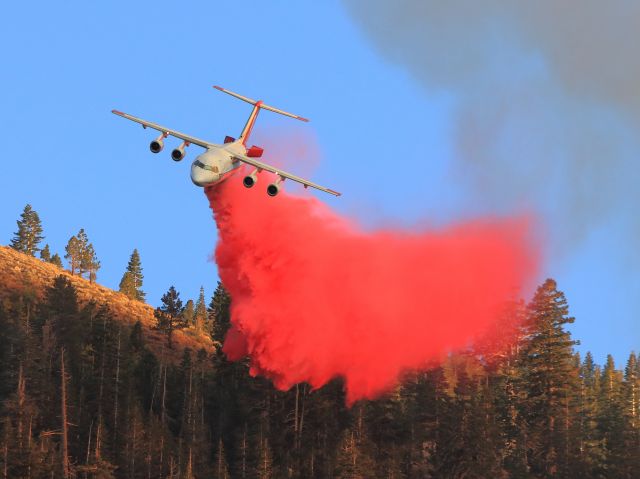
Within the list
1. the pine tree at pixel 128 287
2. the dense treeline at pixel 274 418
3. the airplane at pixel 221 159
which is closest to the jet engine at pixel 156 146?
the airplane at pixel 221 159

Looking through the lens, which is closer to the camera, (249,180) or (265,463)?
(249,180)

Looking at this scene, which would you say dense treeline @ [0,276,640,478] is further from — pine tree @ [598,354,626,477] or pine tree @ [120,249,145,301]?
pine tree @ [120,249,145,301]

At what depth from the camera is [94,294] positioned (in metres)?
146

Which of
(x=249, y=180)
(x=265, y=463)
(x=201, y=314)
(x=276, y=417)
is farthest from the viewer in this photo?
(x=201, y=314)

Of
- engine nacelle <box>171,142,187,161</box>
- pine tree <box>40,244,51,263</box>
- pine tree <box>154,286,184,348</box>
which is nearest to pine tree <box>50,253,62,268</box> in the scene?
pine tree <box>40,244,51,263</box>

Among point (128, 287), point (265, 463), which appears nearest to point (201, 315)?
point (128, 287)

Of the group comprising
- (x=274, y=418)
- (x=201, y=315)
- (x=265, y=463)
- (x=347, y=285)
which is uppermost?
(x=201, y=315)

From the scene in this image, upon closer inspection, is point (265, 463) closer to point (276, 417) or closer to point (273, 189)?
point (276, 417)

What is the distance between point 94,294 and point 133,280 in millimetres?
25282

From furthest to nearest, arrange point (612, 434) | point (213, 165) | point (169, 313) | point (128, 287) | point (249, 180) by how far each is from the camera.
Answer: point (128, 287) → point (169, 313) → point (612, 434) → point (249, 180) → point (213, 165)

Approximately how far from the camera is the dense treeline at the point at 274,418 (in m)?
76.1

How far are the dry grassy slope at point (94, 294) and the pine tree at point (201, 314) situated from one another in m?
5.83

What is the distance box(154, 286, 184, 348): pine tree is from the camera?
12156 cm

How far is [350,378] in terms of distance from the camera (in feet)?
243
